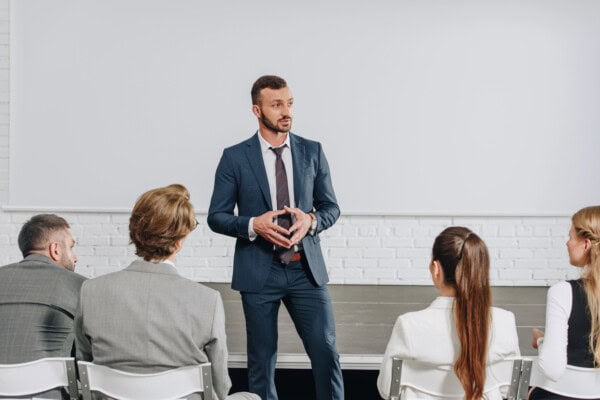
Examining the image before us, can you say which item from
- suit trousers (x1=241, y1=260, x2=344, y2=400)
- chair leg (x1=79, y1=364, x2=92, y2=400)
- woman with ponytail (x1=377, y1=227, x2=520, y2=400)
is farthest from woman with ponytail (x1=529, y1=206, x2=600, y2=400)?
chair leg (x1=79, y1=364, x2=92, y2=400)

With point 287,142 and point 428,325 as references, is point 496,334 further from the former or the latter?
point 287,142

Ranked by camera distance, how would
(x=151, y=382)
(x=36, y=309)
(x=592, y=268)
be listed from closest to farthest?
1. (x=151, y=382)
2. (x=592, y=268)
3. (x=36, y=309)

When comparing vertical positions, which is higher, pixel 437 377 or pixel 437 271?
pixel 437 271

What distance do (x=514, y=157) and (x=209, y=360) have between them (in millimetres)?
3989

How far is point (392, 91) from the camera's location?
5516 mm

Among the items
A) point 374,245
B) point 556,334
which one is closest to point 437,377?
point 556,334

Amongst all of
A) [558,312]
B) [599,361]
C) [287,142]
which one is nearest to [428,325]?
[558,312]

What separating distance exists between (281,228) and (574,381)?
3.49 feet

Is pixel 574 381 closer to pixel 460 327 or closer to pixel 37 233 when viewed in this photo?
pixel 460 327

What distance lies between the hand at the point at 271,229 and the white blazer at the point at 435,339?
72 centimetres

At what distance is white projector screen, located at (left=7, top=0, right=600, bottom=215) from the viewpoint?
550cm

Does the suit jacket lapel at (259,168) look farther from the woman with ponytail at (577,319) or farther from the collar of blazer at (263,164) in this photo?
the woman with ponytail at (577,319)

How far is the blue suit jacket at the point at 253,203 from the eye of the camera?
2732 millimetres

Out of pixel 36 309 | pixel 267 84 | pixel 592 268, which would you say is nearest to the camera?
pixel 592 268
